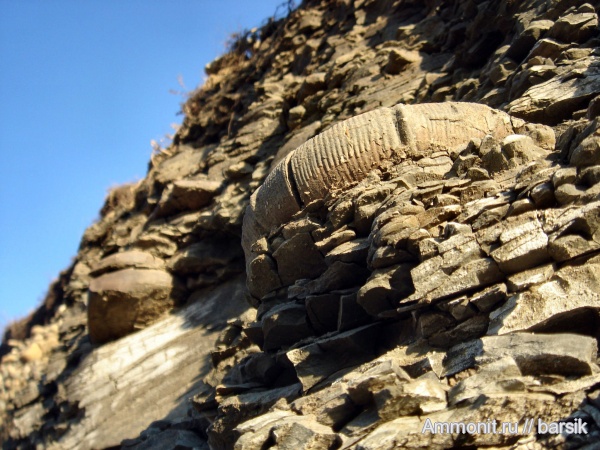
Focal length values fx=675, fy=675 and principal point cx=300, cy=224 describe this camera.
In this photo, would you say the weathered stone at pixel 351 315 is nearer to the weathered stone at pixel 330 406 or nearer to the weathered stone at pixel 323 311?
the weathered stone at pixel 323 311

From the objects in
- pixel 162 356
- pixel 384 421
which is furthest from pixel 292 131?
pixel 384 421

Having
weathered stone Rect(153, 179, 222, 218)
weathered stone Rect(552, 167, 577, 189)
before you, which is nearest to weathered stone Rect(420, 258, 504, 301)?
weathered stone Rect(552, 167, 577, 189)

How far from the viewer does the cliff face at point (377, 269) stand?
3.54 meters

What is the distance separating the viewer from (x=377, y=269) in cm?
463

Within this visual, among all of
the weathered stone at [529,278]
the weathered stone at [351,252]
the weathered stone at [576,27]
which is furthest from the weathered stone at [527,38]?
the weathered stone at [529,278]

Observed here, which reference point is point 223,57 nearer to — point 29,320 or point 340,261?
point 29,320

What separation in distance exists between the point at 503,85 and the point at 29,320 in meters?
13.9

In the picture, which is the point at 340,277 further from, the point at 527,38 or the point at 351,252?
the point at 527,38

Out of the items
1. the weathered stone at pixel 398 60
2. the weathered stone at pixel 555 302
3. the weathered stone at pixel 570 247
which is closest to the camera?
the weathered stone at pixel 555 302

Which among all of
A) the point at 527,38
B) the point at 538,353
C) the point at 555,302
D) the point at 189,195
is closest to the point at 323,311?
the point at 555,302

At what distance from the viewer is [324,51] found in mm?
13289

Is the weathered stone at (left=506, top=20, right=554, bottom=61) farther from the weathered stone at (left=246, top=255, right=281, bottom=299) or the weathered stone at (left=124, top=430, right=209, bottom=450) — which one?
the weathered stone at (left=124, top=430, right=209, bottom=450)

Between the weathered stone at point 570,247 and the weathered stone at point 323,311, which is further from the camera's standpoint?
the weathered stone at point 323,311

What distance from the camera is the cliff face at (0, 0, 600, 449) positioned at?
354 cm
